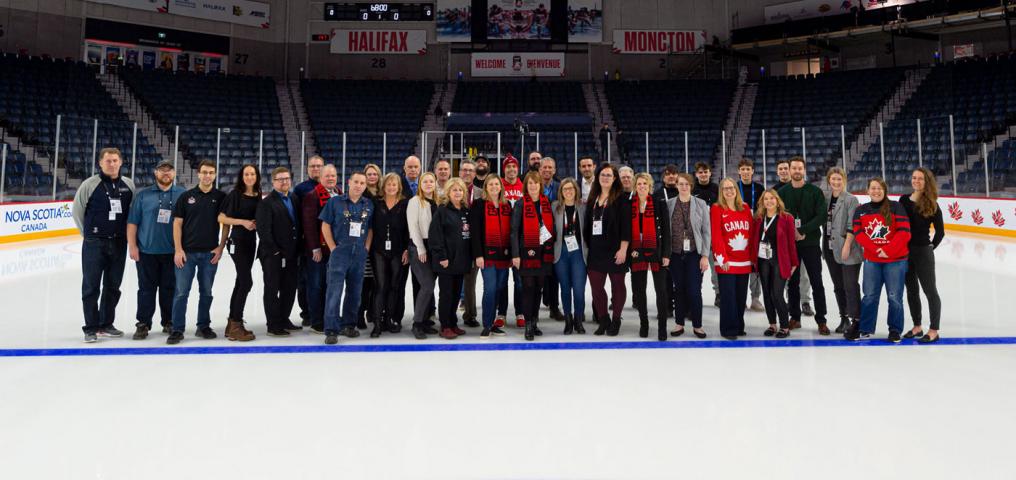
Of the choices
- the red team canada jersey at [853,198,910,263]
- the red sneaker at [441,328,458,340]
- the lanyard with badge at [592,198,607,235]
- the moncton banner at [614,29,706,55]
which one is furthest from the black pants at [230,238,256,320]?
the moncton banner at [614,29,706,55]

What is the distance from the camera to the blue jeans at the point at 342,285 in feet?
15.1

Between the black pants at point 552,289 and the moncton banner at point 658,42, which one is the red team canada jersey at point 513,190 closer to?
the black pants at point 552,289

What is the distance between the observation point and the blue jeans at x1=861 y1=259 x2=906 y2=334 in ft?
14.3

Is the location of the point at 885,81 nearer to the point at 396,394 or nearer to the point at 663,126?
the point at 663,126

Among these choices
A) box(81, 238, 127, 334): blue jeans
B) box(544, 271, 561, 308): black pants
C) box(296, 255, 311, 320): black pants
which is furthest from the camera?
box(544, 271, 561, 308): black pants

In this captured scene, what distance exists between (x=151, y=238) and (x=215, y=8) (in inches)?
889

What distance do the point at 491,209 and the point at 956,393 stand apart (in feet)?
10.6

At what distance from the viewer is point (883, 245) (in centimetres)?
434

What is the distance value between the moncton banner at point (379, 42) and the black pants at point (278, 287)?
21869 mm

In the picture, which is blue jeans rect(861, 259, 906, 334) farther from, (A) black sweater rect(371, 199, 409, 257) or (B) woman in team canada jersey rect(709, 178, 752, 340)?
(A) black sweater rect(371, 199, 409, 257)

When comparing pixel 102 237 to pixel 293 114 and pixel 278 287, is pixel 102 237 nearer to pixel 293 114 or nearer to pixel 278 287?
pixel 278 287

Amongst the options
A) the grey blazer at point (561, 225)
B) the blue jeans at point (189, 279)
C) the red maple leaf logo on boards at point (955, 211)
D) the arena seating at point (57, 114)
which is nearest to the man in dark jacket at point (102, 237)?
the blue jeans at point (189, 279)

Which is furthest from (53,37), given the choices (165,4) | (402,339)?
(402,339)

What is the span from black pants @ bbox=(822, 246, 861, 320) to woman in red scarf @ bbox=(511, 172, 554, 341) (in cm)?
235
